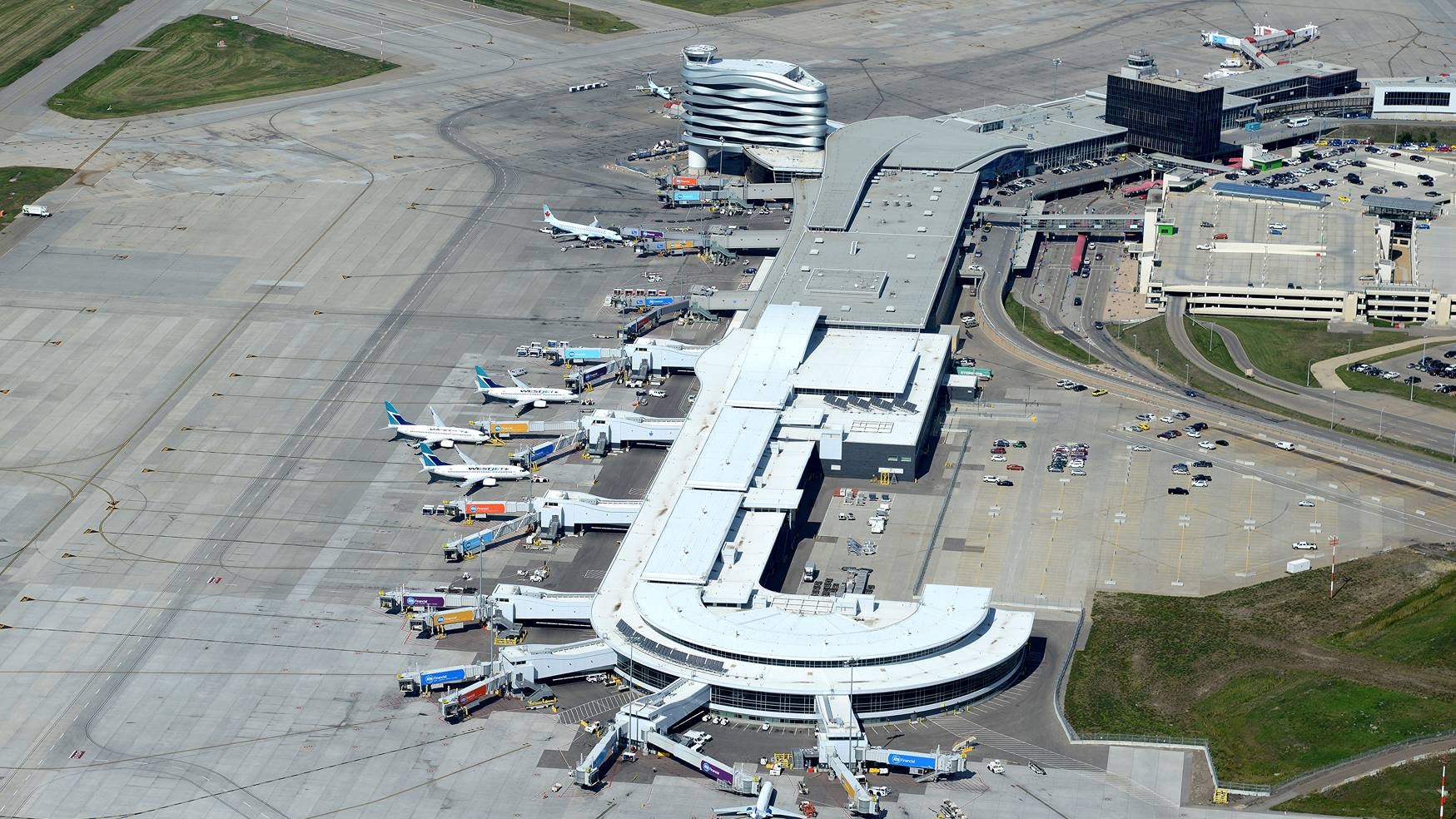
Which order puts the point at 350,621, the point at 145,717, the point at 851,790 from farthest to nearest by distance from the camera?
the point at 350,621 < the point at 145,717 < the point at 851,790

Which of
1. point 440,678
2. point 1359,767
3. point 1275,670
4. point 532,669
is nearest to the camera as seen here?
point 1359,767

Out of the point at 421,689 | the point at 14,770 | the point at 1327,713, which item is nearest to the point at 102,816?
the point at 14,770

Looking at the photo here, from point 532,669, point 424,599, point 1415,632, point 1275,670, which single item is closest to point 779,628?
point 532,669

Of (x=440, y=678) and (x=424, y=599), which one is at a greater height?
(x=440, y=678)

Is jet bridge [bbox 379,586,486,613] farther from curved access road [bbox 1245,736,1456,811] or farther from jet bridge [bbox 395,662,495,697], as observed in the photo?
curved access road [bbox 1245,736,1456,811]

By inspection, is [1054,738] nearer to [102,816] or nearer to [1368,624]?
[1368,624]

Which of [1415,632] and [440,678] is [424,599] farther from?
[1415,632]
